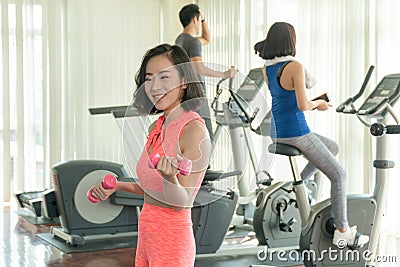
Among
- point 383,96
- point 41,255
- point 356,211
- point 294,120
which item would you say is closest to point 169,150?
point 294,120

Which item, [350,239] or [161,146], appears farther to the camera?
[350,239]

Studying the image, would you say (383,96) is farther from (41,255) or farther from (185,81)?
(41,255)

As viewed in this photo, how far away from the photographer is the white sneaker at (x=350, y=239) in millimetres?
3930

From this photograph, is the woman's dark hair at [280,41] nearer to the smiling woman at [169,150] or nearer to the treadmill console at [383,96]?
the treadmill console at [383,96]

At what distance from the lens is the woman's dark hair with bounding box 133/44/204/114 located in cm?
190

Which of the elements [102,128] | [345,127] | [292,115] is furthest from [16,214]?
[292,115]

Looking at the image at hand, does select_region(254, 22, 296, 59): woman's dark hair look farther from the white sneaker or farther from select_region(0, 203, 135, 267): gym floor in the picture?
select_region(0, 203, 135, 267): gym floor

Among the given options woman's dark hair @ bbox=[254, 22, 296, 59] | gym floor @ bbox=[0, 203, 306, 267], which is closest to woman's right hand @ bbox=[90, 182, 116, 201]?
woman's dark hair @ bbox=[254, 22, 296, 59]

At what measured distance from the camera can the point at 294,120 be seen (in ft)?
12.9

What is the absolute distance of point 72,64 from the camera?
7.64 m

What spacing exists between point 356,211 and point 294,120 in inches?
26.6

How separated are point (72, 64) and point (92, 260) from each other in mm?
3380

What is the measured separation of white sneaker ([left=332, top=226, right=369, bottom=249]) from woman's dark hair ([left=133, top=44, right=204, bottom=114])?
2.23 m

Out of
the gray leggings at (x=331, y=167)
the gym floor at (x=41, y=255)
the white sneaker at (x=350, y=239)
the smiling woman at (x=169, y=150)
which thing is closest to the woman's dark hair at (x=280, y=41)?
the gray leggings at (x=331, y=167)
